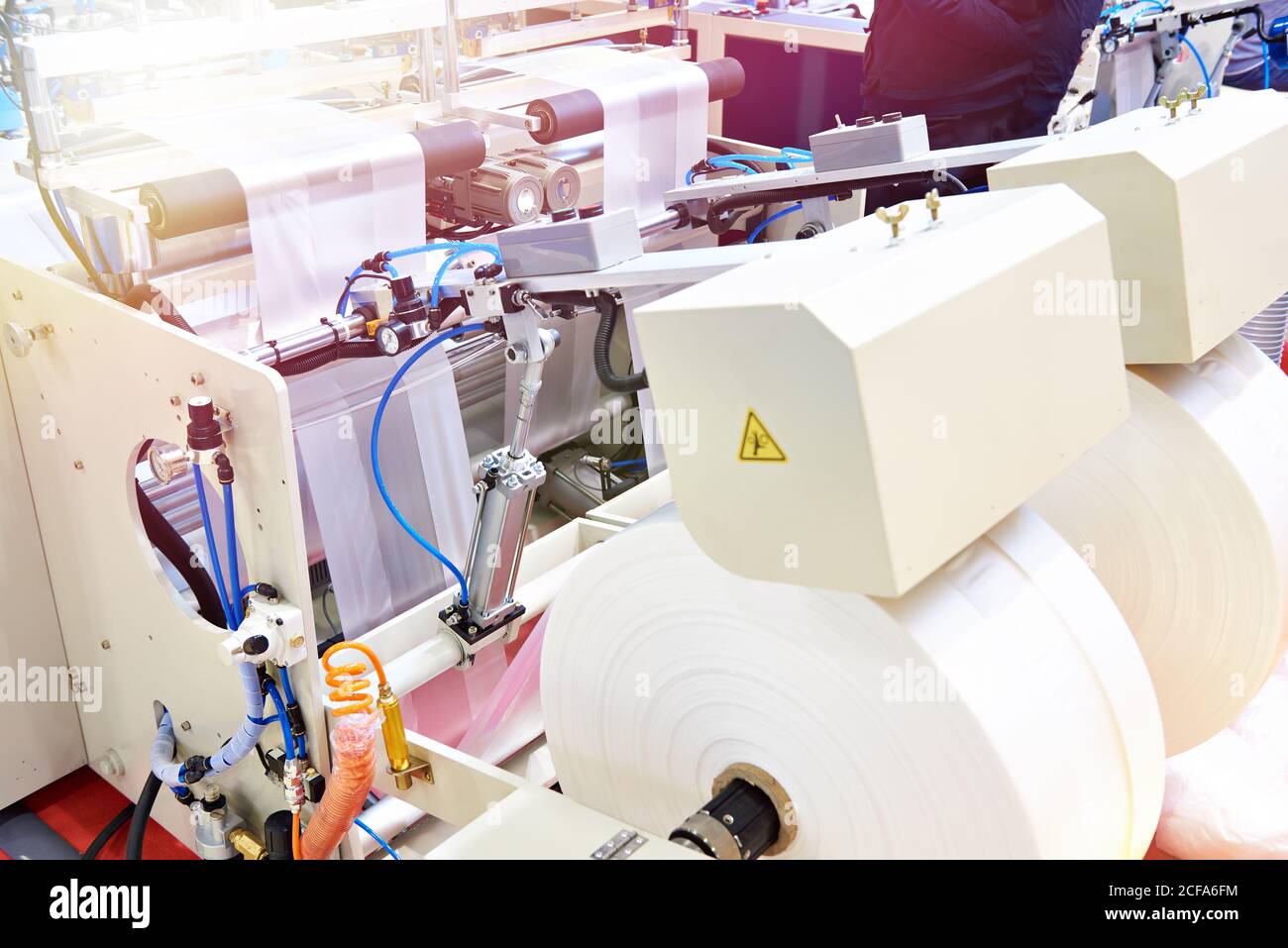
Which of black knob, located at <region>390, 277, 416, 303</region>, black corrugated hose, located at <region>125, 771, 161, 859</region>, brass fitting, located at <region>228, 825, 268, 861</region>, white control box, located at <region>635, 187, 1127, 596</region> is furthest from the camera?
black corrugated hose, located at <region>125, 771, 161, 859</region>

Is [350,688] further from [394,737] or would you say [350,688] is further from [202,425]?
[202,425]

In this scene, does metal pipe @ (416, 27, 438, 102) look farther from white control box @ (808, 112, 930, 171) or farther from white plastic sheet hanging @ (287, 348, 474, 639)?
white control box @ (808, 112, 930, 171)

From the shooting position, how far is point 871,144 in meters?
1.68

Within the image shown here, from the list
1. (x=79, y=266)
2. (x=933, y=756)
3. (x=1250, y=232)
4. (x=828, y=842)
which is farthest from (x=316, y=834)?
(x=1250, y=232)

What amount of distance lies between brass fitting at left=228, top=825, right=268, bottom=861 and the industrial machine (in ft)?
0.06

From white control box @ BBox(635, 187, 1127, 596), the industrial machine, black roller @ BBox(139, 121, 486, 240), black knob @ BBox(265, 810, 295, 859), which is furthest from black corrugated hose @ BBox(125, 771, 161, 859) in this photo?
white control box @ BBox(635, 187, 1127, 596)

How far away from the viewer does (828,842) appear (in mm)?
1090

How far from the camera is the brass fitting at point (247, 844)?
170cm

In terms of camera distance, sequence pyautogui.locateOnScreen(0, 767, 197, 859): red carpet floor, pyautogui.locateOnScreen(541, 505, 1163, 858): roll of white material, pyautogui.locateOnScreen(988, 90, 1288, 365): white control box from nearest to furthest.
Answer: pyautogui.locateOnScreen(541, 505, 1163, 858): roll of white material
pyautogui.locateOnScreen(988, 90, 1288, 365): white control box
pyautogui.locateOnScreen(0, 767, 197, 859): red carpet floor

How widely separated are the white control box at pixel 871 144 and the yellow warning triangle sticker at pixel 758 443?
2.88 ft

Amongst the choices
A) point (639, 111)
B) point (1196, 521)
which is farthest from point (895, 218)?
point (639, 111)

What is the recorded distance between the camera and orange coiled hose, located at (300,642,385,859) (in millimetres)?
1347
